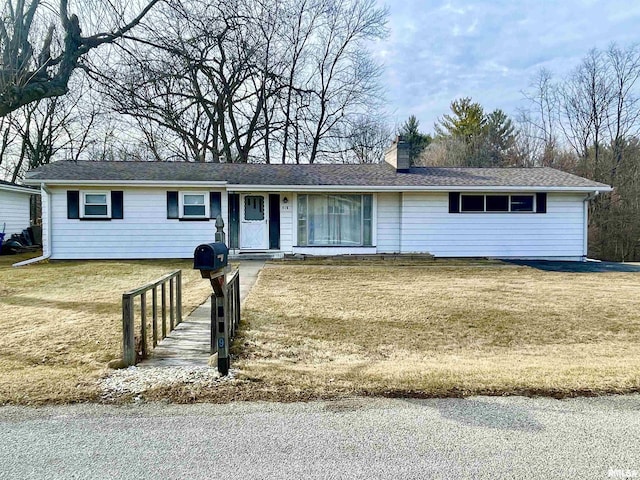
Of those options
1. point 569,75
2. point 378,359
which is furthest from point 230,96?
point 378,359

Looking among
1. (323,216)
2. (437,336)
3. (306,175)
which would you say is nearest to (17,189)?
(306,175)

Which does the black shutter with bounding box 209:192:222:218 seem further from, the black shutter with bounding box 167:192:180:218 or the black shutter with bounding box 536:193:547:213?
the black shutter with bounding box 536:193:547:213

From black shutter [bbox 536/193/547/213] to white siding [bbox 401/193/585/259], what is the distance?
15cm

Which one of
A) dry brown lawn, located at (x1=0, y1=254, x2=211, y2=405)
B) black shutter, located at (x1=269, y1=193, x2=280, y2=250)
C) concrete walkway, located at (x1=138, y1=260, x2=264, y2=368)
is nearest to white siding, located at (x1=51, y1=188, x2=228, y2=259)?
black shutter, located at (x1=269, y1=193, x2=280, y2=250)

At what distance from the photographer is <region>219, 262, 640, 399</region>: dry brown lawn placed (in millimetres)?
3699

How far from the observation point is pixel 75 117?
2752 centimetres

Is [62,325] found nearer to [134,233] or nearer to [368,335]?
[368,335]

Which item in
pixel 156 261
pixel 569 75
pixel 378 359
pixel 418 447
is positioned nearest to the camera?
pixel 418 447

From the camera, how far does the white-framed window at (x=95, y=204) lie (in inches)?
560

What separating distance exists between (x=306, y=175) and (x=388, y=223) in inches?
137

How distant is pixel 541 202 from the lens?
14727 millimetres

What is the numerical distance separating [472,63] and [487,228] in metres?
13.8

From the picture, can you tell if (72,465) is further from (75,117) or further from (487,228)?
(75,117)

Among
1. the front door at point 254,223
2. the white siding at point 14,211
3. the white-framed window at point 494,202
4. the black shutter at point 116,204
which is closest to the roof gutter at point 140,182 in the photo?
the black shutter at point 116,204
